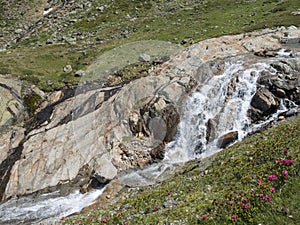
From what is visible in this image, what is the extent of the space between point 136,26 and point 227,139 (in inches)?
2178

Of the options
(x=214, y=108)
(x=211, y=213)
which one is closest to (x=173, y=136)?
(x=214, y=108)

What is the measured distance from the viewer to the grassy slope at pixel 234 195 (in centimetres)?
1392

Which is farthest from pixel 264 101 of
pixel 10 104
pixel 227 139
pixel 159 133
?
pixel 10 104

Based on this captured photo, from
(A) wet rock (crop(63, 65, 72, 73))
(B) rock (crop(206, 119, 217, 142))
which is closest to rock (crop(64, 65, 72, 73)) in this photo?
(A) wet rock (crop(63, 65, 72, 73))

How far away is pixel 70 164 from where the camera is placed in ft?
104

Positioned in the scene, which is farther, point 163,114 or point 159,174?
point 163,114

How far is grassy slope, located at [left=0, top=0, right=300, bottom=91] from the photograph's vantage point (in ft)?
191

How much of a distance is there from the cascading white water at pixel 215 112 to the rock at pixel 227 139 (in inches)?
16.5

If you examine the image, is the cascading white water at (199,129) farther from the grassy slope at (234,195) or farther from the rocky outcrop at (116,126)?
the grassy slope at (234,195)

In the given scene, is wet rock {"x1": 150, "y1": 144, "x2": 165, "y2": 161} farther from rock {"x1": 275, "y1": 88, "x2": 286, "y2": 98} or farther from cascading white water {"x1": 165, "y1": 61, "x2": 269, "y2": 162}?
rock {"x1": 275, "y1": 88, "x2": 286, "y2": 98}

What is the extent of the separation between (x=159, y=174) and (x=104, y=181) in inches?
204

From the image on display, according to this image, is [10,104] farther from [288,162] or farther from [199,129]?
[288,162]

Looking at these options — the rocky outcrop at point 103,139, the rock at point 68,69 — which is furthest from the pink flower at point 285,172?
the rock at point 68,69

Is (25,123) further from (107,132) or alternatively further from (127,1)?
(127,1)
